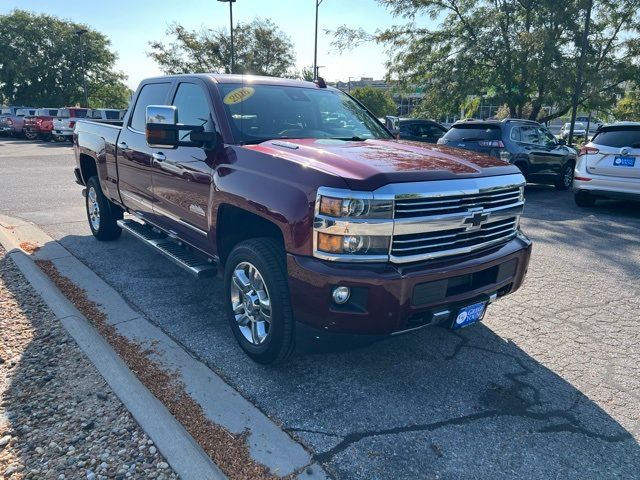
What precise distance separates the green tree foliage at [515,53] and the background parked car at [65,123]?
14.7 m

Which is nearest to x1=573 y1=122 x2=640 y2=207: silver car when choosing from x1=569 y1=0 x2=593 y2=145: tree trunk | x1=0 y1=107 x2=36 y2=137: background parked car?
x1=569 y1=0 x2=593 y2=145: tree trunk

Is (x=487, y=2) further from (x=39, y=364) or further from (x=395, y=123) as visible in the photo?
(x=39, y=364)

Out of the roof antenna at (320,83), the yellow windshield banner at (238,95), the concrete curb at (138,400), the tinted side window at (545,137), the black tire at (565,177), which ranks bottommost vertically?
the concrete curb at (138,400)

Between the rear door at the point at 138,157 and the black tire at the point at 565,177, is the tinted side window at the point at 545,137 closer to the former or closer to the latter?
the black tire at the point at 565,177

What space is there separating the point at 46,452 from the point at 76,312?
1685 mm

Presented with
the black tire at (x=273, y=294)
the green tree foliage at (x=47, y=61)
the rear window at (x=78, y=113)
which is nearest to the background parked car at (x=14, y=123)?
the rear window at (x=78, y=113)

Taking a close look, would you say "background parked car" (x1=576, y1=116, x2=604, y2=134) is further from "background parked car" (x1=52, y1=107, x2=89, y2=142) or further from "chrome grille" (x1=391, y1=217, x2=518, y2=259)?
"background parked car" (x1=52, y1=107, x2=89, y2=142)

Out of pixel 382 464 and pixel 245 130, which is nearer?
pixel 382 464

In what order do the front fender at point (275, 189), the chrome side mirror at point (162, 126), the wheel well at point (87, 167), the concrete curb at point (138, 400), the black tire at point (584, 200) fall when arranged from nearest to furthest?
the concrete curb at point (138, 400) → the front fender at point (275, 189) → the chrome side mirror at point (162, 126) → the wheel well at point (87, 167) → the black tire at point (584, 200)

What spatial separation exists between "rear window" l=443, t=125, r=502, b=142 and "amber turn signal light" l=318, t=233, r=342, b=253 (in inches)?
332

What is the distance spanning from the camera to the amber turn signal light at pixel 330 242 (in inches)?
106

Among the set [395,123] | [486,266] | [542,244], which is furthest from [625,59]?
[486,266]

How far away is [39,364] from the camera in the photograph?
10.6 feet

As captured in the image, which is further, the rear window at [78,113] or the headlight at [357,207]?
the rear window at [78,113]
